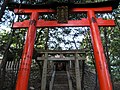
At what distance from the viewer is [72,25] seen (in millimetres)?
5738

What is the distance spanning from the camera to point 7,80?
10180 mm

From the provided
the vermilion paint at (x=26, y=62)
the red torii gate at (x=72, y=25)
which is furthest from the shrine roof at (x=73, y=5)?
the vermilion paint at (x=26, y=62)

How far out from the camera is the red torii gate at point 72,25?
169 inches

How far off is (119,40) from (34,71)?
7.02 meters

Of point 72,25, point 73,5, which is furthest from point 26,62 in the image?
point 73,5

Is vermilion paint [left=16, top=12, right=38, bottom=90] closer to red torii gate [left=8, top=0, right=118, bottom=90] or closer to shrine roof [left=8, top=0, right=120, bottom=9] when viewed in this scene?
red torii gate [left=8, top=0, right=118, bottom=90]

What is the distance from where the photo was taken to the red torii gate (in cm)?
430

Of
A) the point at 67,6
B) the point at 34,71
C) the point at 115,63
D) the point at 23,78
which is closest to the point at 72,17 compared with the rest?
the point at 67,6

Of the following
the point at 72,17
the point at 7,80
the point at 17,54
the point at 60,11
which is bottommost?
the point at 7,80

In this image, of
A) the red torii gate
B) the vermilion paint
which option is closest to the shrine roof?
the red torii gate

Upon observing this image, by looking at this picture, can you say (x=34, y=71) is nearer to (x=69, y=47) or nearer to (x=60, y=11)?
(x=69, y=47)

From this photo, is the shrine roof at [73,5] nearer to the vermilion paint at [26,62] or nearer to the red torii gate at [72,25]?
the red torii gate at [72,25]

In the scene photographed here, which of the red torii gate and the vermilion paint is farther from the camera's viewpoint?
the red torii gate

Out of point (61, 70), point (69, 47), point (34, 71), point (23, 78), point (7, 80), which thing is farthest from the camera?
point (69, 47)
